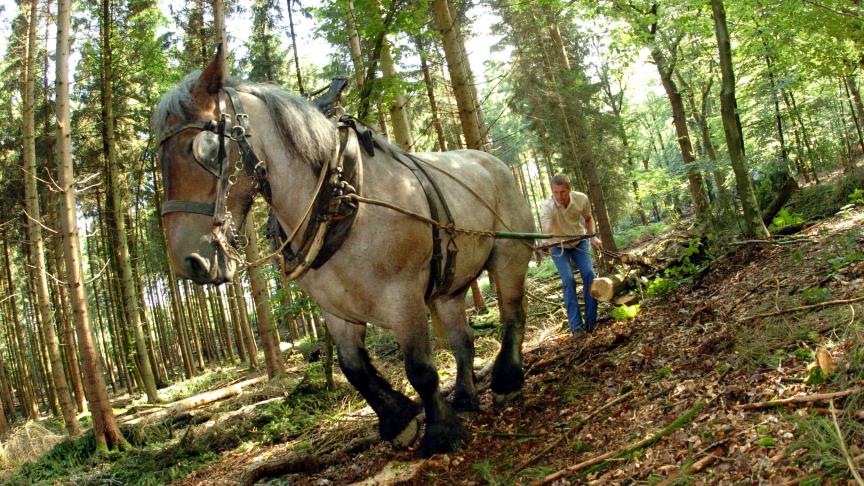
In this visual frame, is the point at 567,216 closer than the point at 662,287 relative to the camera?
No

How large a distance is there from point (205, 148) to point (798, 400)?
3034 millimetres

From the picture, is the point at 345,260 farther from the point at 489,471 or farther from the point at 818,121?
the point at 818,121

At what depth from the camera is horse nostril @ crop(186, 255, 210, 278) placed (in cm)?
262

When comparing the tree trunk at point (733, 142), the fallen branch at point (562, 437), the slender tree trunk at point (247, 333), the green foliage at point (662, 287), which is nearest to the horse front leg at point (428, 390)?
the fallen branch at point (562, 437)

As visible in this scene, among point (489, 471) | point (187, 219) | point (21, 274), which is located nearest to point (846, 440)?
point (489, 471)

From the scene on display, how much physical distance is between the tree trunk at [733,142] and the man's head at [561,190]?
74.6 inches

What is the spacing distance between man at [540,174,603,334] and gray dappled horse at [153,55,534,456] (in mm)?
2184

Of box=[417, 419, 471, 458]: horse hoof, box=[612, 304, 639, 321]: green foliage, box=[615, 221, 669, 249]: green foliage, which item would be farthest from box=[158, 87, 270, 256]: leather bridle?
box=[615, 221, 669, 249]: green foliage

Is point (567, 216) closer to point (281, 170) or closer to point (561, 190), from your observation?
point (561, 190)

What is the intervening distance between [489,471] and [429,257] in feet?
4.34

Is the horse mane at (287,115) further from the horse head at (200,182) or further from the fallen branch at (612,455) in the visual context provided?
the fallen branch at (612,455)

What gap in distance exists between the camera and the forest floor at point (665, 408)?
241 cm

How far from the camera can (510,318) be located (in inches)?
185

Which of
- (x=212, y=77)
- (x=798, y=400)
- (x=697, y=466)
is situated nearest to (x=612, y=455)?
(x=697, y=466)
